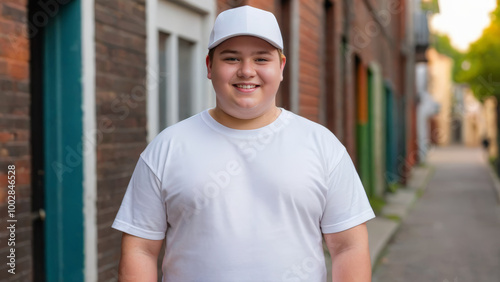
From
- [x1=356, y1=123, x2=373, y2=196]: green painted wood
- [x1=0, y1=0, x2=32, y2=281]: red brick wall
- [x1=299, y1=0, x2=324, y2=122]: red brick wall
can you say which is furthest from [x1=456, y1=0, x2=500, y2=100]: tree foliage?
[x1=0, y1=0, x2=32, y2=281]: red brick wall

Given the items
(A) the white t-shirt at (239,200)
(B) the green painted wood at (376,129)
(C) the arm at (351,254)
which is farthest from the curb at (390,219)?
(A) the white t-shirt at (239,200)

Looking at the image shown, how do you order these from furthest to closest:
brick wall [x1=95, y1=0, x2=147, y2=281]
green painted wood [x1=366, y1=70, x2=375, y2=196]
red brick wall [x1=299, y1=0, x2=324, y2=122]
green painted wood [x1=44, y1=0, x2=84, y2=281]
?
green painted wood [x1=366, y1=70, x2=375, y2=196] → red brick wall [x1=299, y1=0, x2=324, y2=122] → brick wall [x1=95, y1=0, x2=147, y2=281] → green painted wood [x1=44, y1=0, x2=84, y2=281]

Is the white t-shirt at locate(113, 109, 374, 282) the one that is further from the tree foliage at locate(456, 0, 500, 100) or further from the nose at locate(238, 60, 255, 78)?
the tree foliage at locate(456, 0, 500, 100)

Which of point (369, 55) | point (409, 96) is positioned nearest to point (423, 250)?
point (369, 55)

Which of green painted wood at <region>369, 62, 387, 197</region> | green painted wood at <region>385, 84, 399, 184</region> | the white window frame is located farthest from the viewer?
green painted wood at <region>385, 84, 399, 184</region>

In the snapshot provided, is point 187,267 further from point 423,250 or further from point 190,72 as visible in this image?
point 423,250

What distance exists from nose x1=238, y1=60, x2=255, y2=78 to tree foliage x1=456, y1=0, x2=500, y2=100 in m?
18.0

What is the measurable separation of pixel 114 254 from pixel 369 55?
34.7 feet

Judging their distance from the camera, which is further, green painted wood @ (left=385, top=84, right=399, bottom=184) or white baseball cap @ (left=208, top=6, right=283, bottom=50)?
green painted wood @ (left=385, top=84, right=399, bottom=184)

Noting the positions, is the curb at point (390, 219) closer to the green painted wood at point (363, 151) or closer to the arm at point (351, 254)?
the green painted wood at point (363, 151)

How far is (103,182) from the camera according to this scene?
3.80 metres

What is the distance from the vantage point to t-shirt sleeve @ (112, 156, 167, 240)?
77.7 inches

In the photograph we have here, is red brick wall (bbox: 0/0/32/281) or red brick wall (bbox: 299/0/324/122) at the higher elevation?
red brick wall (bbox: 299/0/324/122)

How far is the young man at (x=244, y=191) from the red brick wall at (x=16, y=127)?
112 centimetres
